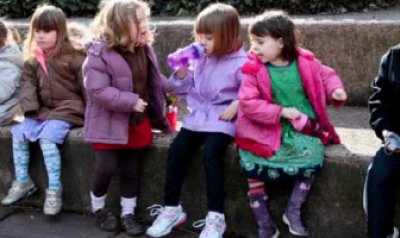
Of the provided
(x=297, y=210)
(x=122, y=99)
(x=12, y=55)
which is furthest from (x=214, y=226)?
(x=12, y=55)

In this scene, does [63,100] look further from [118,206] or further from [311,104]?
[311,104]

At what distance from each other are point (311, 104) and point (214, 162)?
0.60 m

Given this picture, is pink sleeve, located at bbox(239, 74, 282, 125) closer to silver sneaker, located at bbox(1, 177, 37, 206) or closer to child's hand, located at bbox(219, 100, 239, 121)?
child's hand, located at bbox(219, 100, 239, 121)

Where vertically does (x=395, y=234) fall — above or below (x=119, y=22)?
below

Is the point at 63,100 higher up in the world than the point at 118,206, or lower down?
higher up

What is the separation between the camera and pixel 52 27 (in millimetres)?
3986

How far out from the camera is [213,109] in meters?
3.55

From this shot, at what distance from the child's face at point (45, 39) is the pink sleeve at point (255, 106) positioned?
1364mm

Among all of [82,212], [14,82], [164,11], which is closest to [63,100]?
[14,82]

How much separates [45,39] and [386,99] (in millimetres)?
2086

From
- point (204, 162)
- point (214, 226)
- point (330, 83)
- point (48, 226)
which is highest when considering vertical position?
point (330, 83)

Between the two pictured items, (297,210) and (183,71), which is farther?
(183,71)

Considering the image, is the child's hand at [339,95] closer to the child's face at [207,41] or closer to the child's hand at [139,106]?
the child's face at [207,41]

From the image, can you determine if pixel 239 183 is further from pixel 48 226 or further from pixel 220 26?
pixel 48 226
